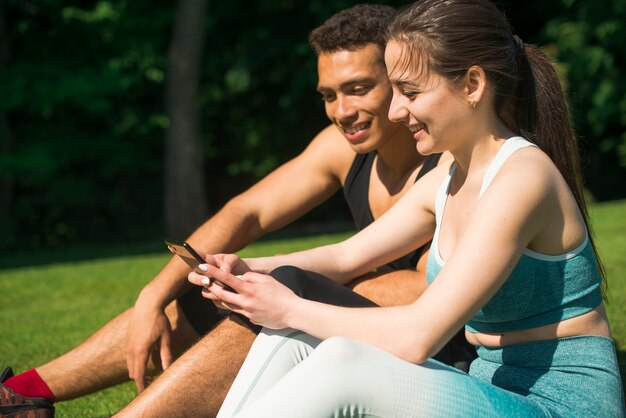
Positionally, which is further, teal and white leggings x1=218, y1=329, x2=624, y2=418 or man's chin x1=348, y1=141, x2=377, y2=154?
man's chin x1=348, y1=141, x2=377, y2=154

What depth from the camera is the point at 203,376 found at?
2785 mm

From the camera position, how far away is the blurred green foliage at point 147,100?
1544cm

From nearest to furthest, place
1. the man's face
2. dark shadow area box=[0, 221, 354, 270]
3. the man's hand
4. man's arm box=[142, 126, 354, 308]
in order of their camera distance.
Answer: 1. the man's hand
2. man's arm box=[142, 126, 354, 308]
3. the man's face
4. dark shadow area box=[0, 221, 354, 270]

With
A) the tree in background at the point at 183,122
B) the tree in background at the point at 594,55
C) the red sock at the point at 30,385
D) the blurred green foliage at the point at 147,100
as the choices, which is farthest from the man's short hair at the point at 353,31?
the tree in background at the point at 594,55

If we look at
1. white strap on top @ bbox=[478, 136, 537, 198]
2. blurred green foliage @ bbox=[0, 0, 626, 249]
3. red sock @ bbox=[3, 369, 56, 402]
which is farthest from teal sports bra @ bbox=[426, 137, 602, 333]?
blurred green foliage @ bbox=[0, 0, 626, 249]

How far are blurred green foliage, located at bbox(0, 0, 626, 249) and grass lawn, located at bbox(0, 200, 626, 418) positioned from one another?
441 centimetres

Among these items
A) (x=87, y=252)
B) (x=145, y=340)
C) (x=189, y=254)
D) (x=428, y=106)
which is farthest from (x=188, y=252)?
(x=87, y=252)

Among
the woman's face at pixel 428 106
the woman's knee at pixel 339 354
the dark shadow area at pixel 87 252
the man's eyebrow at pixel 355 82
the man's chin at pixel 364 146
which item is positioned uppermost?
the woman's face at pixel 428 106

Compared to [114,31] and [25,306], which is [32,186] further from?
[25,306]

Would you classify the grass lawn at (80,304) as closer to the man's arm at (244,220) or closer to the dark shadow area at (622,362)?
the dark shadow area at (622,362)

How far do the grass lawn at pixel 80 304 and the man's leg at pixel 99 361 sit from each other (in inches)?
11.7

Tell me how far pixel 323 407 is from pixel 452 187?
86 cm

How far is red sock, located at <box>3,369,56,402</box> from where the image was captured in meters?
3.36

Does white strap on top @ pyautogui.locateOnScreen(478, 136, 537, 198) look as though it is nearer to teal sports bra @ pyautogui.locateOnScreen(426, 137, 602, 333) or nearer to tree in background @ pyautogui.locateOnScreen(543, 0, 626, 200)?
teal sports bra @ pyautogui.locateOnScreen(426, 137, 602, 333)
